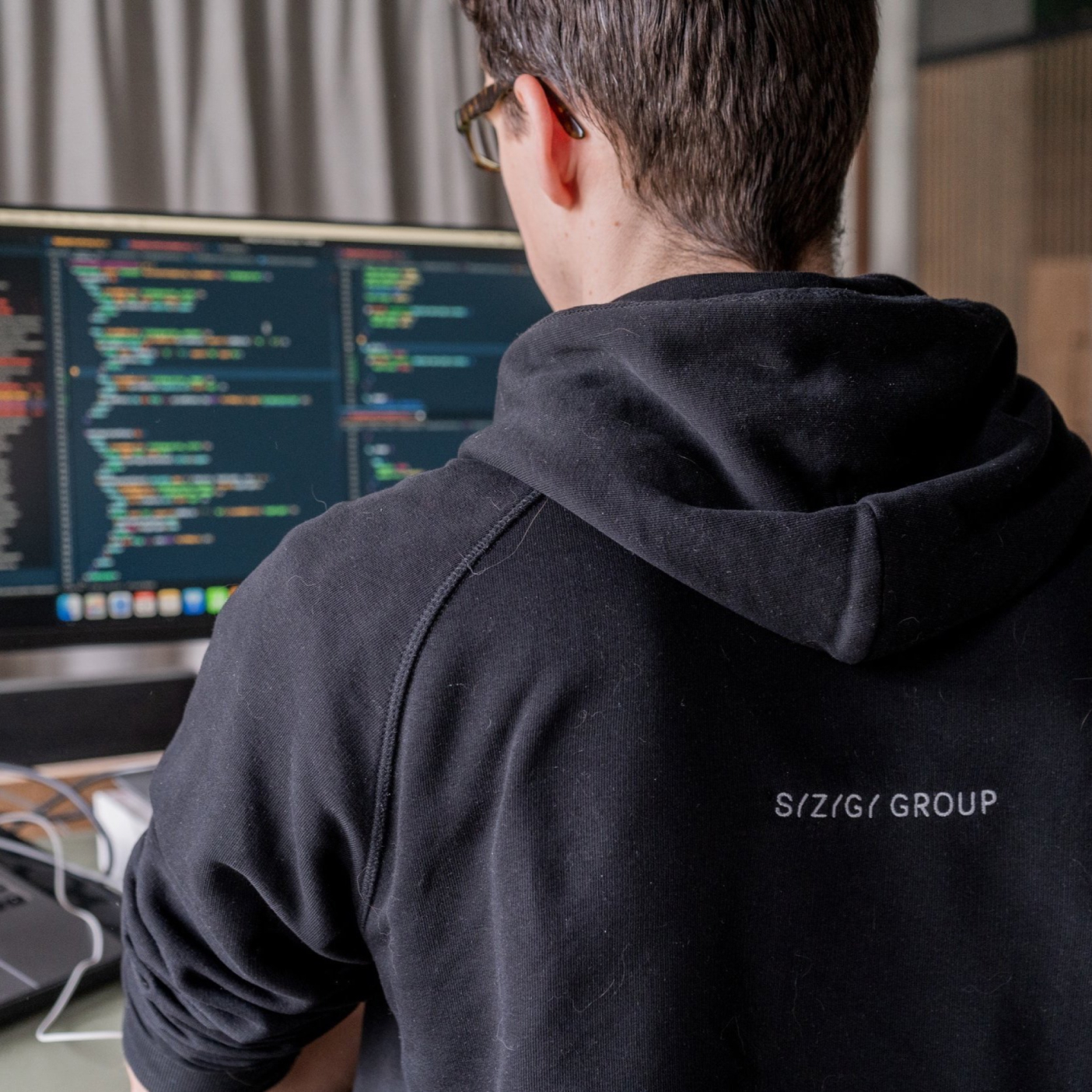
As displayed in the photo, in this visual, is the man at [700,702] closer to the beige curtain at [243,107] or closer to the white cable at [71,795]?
the white cable at [71,795]

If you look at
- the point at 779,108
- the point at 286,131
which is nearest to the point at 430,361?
the point at 779,108

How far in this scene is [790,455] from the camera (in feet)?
1.57

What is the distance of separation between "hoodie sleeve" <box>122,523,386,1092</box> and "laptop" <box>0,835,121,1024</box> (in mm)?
124

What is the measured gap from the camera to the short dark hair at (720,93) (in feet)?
1.75

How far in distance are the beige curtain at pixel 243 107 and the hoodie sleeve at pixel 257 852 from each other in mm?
1217

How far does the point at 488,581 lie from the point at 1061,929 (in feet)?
1.05

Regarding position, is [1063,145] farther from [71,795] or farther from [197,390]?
[71,795]

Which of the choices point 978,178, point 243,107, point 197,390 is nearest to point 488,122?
point 197,390

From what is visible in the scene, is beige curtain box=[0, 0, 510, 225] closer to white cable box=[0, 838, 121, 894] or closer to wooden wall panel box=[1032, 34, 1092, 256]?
white cable box=[0, 838, 121, 894]

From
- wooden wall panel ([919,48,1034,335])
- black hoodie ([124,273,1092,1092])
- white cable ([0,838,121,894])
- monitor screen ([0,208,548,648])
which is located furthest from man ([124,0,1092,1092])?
wooden wall panel ([919,48,1034,335])

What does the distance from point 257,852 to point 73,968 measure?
327 mm

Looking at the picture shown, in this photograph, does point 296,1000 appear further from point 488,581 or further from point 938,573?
point 938,573

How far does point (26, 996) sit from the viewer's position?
703mm

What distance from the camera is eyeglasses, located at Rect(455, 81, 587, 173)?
0.57m
